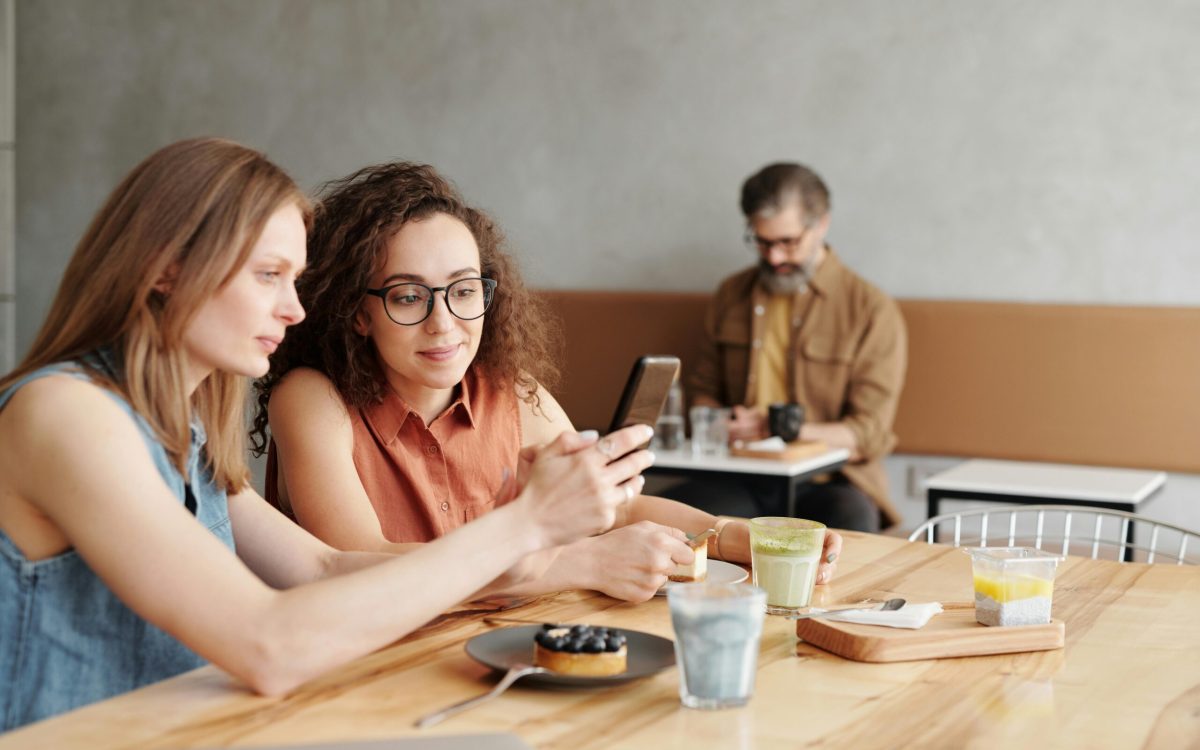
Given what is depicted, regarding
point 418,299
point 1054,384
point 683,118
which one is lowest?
point 1054,384

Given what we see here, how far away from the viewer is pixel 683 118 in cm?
454

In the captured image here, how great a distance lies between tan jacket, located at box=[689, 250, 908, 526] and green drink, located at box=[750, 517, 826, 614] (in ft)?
7.80

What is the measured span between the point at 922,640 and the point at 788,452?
6.54 feet

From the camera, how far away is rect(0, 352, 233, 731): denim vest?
125 centimetres

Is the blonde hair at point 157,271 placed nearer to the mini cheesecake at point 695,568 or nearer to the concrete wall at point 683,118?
the mini cheesecake at point 695,568

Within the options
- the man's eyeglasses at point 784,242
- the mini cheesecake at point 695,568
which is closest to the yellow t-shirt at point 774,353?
the man's eyeglasses at point 784,242

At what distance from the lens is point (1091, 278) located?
3.98 metres

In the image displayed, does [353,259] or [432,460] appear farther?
[432,460]

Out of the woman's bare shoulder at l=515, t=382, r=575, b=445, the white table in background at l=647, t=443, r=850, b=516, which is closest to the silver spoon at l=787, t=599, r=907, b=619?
the woman's bare shoulder at l=515, t=382, r=575, b=445

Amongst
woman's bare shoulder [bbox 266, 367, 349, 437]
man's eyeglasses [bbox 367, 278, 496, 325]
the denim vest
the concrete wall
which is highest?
the concrete wall

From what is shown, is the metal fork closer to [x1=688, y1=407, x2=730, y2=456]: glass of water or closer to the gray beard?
[x1=688, y1=407, x2=730, y2=456]: glass of water

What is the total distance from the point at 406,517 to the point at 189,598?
30.8 inches

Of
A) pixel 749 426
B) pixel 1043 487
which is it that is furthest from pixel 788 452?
pixel 1043 487

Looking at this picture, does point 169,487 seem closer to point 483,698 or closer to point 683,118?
point 483,698
